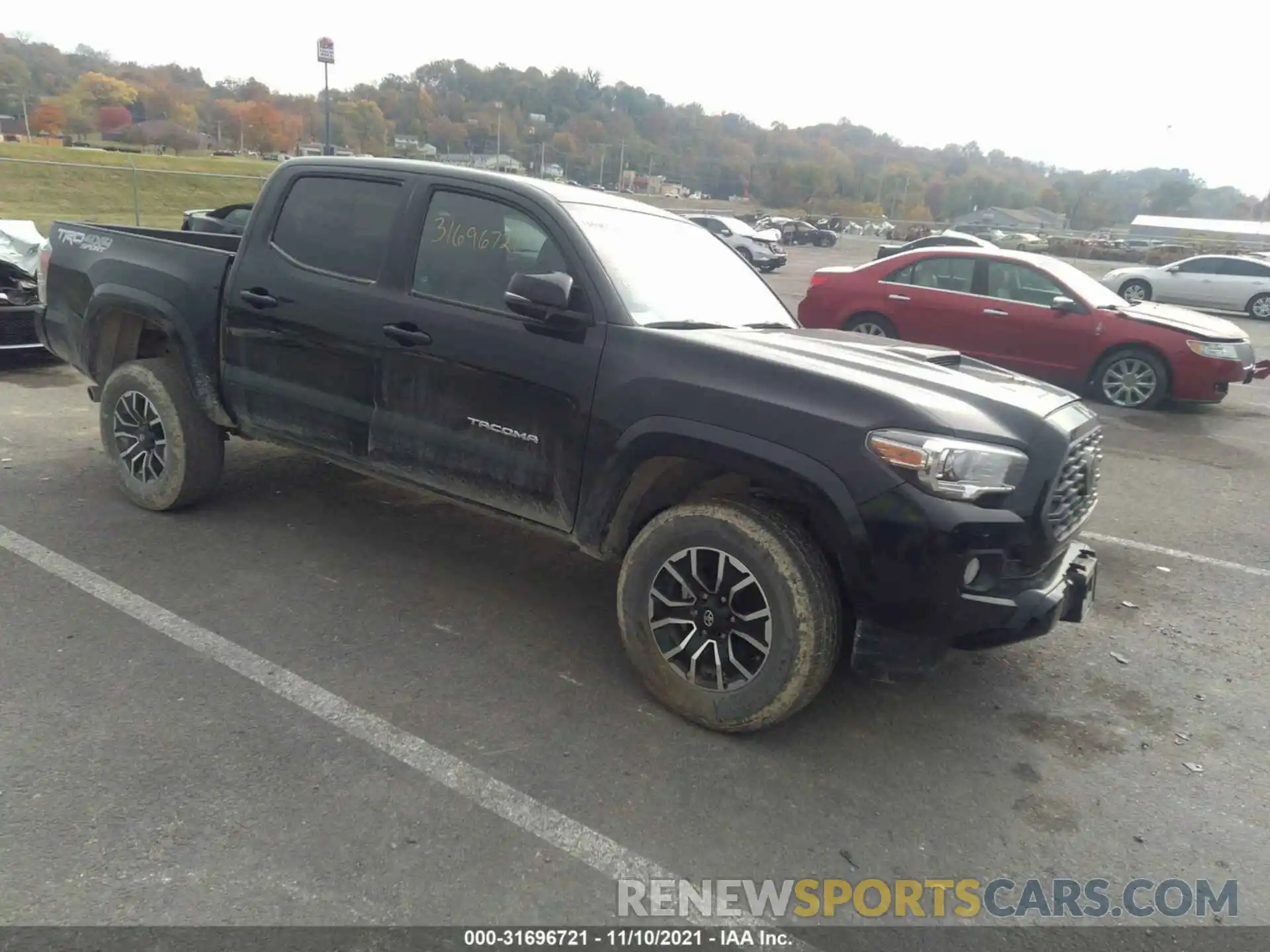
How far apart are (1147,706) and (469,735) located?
2.69m

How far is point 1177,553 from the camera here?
5387 mm

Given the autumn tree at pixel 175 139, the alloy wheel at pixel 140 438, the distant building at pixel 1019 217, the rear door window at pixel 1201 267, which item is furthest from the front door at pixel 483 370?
the autumn tree at pixel 175 139

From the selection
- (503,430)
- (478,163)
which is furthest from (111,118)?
(503,430)

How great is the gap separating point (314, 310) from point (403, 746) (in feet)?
7.03

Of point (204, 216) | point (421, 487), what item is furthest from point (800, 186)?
point (421, 487)

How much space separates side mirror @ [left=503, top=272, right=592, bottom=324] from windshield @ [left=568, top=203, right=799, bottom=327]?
0.24 metres

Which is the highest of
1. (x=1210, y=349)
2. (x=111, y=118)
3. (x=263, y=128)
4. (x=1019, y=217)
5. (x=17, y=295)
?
(x=263, y=128)

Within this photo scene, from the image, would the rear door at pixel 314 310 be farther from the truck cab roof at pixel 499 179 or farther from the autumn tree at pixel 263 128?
the autumn tree at pixel 263 128

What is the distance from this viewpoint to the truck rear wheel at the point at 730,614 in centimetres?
301

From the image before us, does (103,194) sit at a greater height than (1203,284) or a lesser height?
lesser

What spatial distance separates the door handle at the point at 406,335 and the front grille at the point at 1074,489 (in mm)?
2497

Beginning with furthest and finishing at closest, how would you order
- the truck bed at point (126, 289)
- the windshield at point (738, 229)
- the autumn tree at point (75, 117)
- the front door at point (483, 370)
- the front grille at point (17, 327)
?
the autumn tree at point (75, 117) < the windshield at point (738, 229) < the front grille at point (17, 327) < the truck bed at point (126, 289) < the front door at point (483, 370)

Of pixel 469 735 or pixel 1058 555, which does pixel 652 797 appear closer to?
pixel 469 735

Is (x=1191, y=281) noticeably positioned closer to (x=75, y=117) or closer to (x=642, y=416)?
(x=642, y=416)
